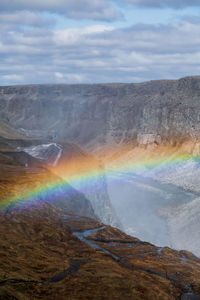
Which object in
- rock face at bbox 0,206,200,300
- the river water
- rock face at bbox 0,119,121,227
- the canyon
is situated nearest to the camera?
rock face at bbox 0,206,200,300

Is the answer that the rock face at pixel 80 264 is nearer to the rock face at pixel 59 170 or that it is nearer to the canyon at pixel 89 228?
the canyon at pixel 89 228

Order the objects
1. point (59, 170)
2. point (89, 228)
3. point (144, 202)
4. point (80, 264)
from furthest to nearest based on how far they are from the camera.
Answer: point (144, 202)
point (59, 170)
point (89, 228)
point (80, 264)

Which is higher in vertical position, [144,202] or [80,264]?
[80,264]

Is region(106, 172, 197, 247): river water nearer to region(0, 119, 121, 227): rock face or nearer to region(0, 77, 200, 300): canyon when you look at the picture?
region(0, 77, 200, 300): canyon

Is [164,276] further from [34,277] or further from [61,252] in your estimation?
[34,277]

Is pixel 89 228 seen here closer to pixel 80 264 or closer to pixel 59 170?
pixel 80 264

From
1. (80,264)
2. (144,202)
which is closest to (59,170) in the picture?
(80,264)

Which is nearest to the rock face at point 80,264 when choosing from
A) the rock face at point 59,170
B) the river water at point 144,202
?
the rock face at point 59,170

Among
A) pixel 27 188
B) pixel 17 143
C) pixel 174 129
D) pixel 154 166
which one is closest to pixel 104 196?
pixel 17 143

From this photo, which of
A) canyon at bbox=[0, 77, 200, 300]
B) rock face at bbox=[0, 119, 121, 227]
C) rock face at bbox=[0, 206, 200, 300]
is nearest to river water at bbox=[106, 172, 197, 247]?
canyon at bbox=[0, 77, 200, 300]

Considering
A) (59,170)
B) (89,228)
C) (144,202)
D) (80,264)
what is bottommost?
(144,202)

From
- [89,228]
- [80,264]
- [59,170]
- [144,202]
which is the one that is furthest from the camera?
[144,202]
